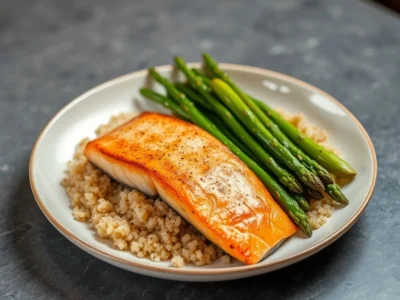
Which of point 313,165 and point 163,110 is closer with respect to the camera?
point 313,165

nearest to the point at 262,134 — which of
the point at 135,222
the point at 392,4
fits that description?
the point at 135,222

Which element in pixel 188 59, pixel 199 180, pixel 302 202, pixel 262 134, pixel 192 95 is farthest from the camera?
pixel 188 59

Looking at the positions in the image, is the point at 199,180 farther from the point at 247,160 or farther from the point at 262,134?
the point at 262,134

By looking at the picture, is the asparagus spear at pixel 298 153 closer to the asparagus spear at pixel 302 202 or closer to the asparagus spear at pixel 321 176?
the asparagus spear at pixel 321 176

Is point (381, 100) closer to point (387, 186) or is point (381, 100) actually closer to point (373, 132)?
point (373, 132)

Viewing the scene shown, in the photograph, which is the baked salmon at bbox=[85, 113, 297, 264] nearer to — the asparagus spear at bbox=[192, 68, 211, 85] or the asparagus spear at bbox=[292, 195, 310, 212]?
the asparagus spear at bbox=[292, 195, 310, 212]

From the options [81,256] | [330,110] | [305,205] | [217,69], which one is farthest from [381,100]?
[81,256]

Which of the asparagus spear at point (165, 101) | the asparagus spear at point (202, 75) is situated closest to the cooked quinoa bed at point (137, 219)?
the asparagus spear at point (165, 101)
